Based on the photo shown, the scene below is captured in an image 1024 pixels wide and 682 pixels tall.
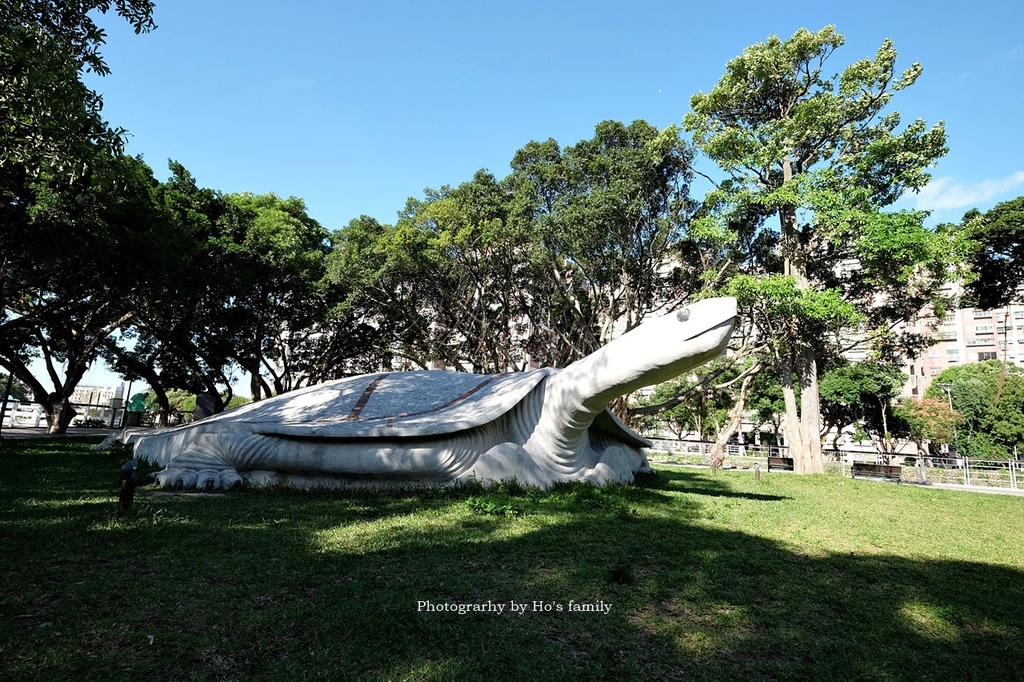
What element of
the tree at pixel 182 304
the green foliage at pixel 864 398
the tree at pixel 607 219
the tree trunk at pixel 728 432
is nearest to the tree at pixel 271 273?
the tree at pixel 182 304

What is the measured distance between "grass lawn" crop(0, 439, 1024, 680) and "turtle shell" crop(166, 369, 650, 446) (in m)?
0.97

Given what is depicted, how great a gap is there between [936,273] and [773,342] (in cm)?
422

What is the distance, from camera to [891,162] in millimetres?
14875

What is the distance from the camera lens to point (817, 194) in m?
14.5

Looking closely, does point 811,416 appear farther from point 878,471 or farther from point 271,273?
point 271,273

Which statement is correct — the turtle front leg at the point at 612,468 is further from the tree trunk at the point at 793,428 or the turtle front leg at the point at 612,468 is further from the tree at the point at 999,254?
the tree at the point at 999,254

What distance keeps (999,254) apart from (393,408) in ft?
70.5

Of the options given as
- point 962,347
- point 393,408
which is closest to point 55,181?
point 393,408

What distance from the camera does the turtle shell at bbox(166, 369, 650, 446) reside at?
657cm

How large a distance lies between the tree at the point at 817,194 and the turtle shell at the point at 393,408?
29.4ft

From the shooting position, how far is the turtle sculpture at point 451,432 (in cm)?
616

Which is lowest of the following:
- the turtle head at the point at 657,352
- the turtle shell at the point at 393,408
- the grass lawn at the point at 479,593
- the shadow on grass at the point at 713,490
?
the shadow on grass at the point at 713,490

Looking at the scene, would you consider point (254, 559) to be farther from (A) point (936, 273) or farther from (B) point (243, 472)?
(A) point (936, 273)

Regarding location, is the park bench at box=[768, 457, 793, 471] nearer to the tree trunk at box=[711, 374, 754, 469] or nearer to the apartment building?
the tree trunk at box=[711, 374, 754, 469]
